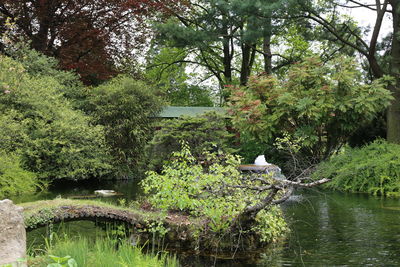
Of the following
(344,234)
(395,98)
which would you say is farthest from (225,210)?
(395,98)

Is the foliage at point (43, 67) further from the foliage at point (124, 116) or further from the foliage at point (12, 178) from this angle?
the foliage at point (12, 178)

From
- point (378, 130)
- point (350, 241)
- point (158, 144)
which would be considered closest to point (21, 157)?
point (158, 144)

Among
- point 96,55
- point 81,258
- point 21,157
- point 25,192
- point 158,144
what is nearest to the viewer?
point 81,258

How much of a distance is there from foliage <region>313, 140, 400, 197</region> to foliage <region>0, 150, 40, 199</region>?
27.3ft

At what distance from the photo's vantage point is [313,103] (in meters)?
13.6

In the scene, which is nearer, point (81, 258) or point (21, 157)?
point (81, 258)

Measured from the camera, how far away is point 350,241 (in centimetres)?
657

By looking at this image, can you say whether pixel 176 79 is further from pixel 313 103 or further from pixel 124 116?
pixel 313 103

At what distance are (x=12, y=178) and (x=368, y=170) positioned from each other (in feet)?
32.4

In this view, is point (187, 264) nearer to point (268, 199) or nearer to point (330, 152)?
point (268, 199)

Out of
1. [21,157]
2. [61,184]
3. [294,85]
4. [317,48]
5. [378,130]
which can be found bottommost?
[61,184]

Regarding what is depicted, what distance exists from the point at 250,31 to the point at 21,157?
26.7 feet

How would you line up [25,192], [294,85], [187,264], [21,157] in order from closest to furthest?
1. [187,264]
2. [25,192]
3. [21,157]
4. [294,85]

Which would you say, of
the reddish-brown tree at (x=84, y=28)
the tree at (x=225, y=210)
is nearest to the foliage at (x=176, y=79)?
the reddish-brown tree at (x=84, y=28)
